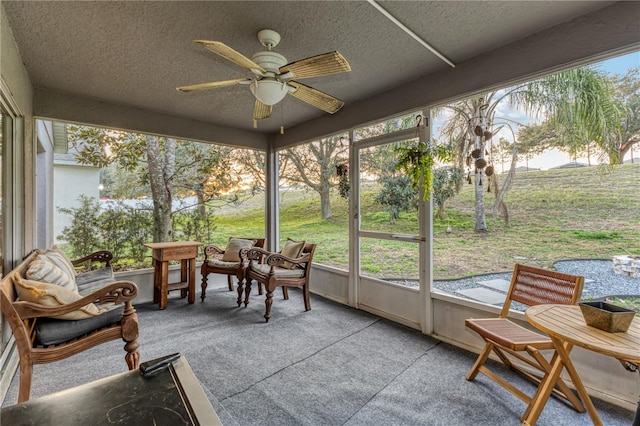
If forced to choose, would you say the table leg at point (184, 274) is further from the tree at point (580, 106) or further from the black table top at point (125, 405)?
the tree at point (580, 106)

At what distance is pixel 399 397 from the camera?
198cm

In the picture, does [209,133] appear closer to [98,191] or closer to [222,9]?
[98,191]

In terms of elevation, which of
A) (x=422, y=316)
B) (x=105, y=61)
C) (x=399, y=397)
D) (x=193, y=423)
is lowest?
(x=399, y=397)

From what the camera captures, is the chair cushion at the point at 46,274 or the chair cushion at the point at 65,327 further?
the chair cushion at the point at 46,274

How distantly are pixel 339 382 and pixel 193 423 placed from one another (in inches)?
63.7

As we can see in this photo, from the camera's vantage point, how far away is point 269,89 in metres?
2.06

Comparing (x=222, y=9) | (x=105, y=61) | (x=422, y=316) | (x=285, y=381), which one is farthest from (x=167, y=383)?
(x=105, y=61)

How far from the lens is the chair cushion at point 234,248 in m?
4.11

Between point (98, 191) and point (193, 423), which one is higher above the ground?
point (98, 191)

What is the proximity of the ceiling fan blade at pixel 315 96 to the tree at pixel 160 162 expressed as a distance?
2.83m

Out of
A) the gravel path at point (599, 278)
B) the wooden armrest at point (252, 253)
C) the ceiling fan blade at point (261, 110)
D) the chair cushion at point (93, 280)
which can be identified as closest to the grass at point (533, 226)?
the gravel path at point (599, 278)

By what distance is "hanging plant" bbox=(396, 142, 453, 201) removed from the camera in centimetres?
286

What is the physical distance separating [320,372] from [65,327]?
5.59 ft

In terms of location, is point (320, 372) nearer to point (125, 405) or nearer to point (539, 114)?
point (125, 405)
